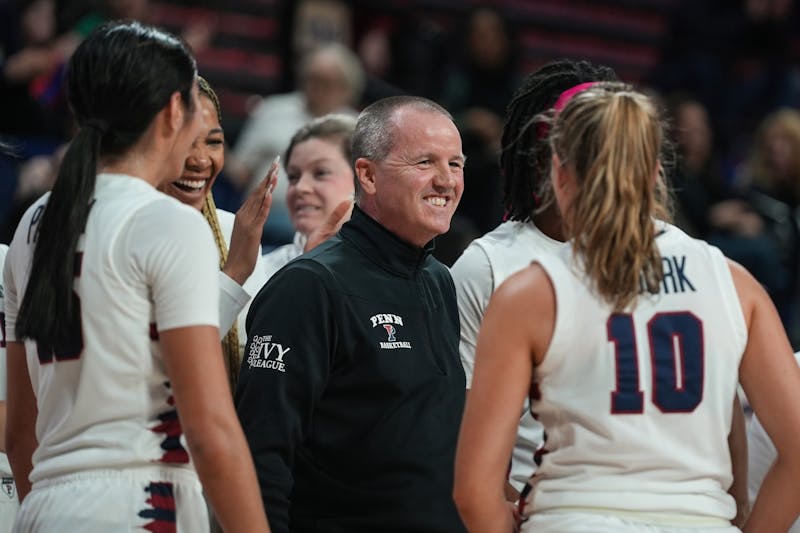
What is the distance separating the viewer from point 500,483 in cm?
266

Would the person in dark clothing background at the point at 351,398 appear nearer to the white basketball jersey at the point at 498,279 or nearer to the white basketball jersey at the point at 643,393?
the white basketball jersey at the point at 498,279

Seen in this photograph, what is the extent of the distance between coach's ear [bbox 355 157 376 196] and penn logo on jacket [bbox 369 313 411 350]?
446 mm

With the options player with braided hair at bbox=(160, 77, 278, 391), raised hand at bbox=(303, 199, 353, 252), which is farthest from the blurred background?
player with braided hair at bbox=(160, 77, 278, 391)

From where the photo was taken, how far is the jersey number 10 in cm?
257

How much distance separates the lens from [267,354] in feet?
10.9

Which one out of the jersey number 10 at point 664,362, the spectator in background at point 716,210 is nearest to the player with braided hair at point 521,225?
the jersey number 10 at point 664,362

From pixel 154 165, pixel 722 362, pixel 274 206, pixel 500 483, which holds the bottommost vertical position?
pixel 274 206

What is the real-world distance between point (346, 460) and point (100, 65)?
1250 millimetres

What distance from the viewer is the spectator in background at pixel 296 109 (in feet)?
24.2

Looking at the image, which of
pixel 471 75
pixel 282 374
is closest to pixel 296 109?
pixel 471 75

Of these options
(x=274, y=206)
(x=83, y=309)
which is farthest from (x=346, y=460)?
(x=274, y=206)

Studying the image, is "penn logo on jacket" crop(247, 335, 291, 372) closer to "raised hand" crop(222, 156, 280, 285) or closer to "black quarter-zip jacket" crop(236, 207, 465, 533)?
"black quarter-zip jacket" crop(236, 207, 465, 533)

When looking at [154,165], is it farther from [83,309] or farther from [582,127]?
[582,127]

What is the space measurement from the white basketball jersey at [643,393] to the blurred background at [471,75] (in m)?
3.08
